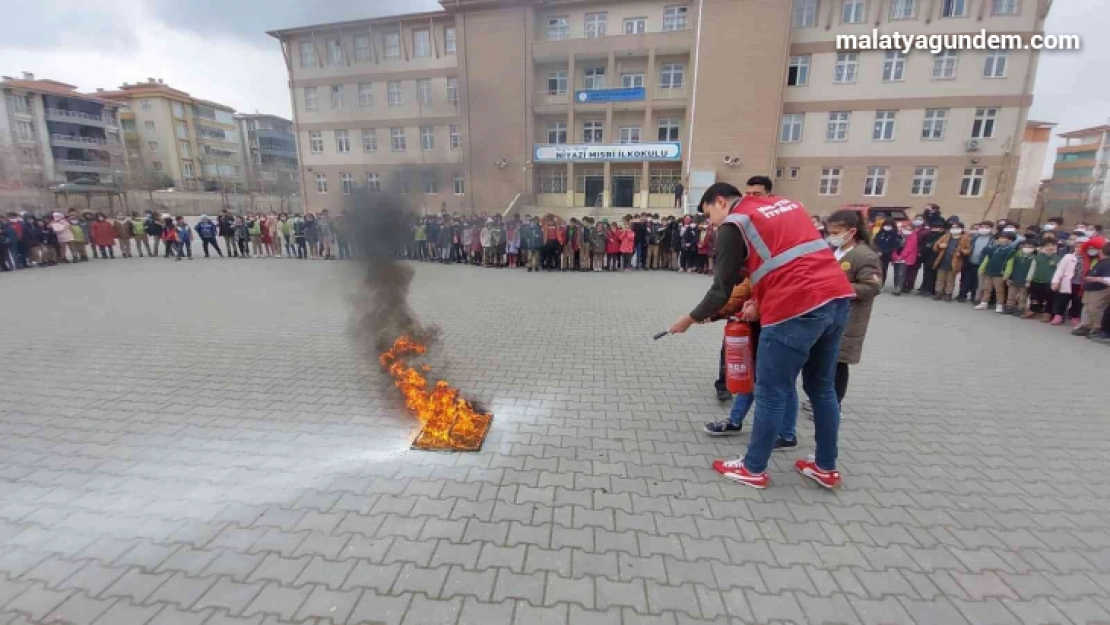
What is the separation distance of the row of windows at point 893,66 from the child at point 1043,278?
22.2m

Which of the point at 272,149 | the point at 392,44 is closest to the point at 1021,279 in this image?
the point at 392,44

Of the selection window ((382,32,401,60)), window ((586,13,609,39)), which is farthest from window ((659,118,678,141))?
window ((382,32,401,60))

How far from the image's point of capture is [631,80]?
28.0 m

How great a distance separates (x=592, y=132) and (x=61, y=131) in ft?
193

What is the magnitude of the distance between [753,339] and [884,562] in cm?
149

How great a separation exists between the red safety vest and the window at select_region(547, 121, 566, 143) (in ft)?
83.5

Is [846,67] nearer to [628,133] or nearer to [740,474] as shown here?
[628,133]

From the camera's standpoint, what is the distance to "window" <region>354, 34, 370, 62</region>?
10.6 ft

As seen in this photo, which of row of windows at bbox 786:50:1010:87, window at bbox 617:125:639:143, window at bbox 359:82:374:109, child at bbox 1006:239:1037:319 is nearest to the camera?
window at bbox 359:82:374:109

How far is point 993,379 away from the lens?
16.8 feet

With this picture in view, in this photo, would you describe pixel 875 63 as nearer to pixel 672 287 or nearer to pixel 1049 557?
pixel 672 287

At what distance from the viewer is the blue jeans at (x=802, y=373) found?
258cm

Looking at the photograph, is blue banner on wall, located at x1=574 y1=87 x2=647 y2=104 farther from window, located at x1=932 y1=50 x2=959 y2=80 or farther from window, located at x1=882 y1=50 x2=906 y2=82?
window, located at x1=932 y1=50 x2=959 y2=80

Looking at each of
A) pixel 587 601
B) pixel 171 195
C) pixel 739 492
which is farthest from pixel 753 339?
pixel 171 195
